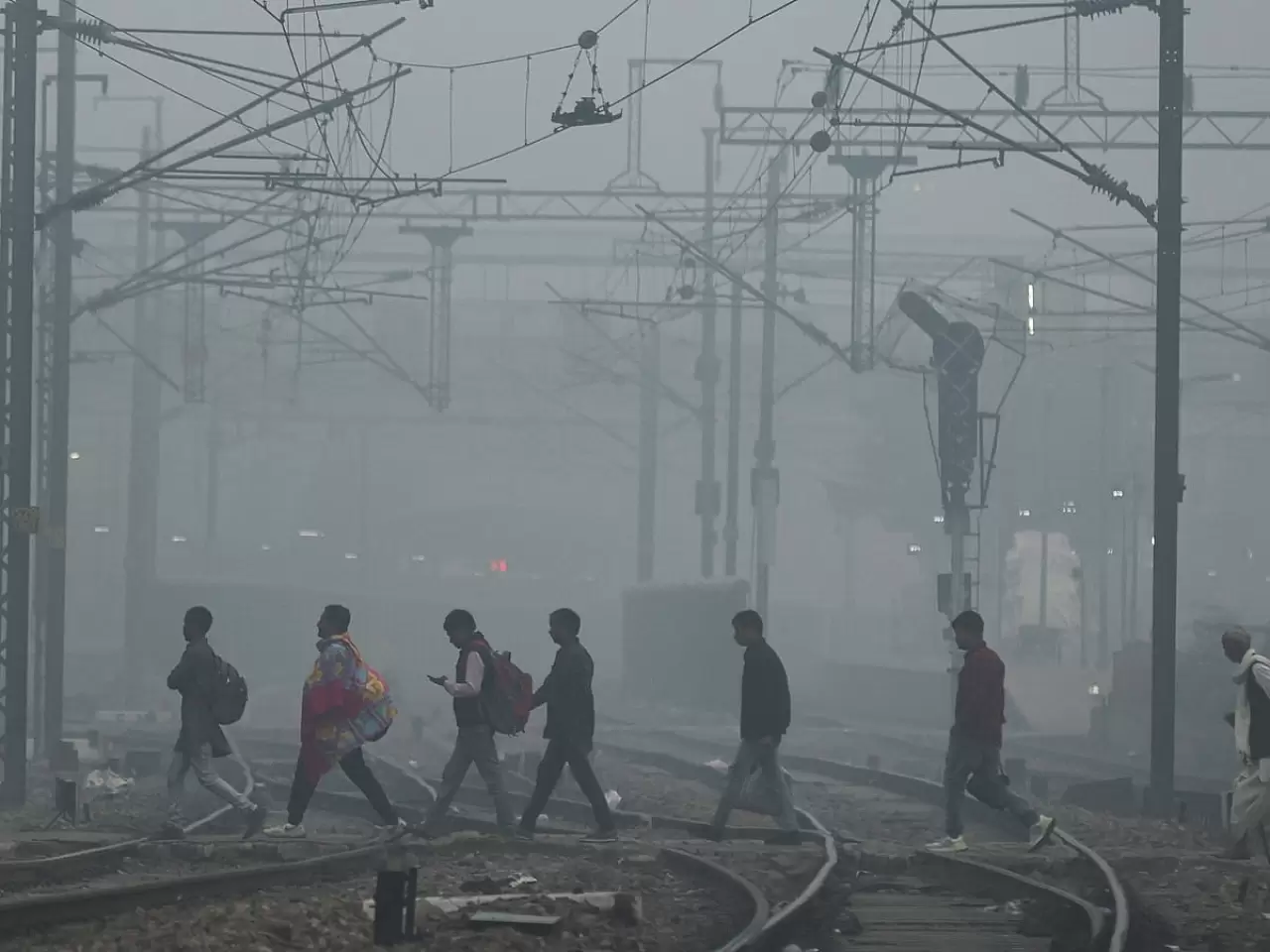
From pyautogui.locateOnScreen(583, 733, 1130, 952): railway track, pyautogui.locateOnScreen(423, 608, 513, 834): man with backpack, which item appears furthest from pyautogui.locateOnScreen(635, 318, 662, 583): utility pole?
pyautogui.locateOnScreen(583, 733, 1130, 952): railway track

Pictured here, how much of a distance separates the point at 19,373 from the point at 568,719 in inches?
253

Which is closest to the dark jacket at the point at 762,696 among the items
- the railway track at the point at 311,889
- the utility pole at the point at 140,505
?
the railway track at the point at 311,889

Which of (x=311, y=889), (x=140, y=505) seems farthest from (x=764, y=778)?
(x=140, y=505)

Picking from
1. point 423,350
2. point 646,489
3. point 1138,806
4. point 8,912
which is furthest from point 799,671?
point 8,912

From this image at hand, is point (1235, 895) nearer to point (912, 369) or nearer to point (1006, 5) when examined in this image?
point (1006, 5)

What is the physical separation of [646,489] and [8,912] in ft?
109

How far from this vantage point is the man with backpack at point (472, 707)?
45.0ft

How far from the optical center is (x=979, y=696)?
13523 mm

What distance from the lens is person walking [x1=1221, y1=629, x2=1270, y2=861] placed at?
40.3 ft

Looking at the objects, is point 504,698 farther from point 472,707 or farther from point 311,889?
point 311,889

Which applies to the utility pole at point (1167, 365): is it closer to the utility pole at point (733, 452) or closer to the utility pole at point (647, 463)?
the utility pole at point (733, 452)

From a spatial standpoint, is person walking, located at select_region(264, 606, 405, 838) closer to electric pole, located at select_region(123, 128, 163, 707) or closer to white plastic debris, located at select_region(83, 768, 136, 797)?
white plastic debris, located at select_region(83, 768, 136, 797)

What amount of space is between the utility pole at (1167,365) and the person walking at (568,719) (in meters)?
5.79

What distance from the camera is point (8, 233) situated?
17.6 m
